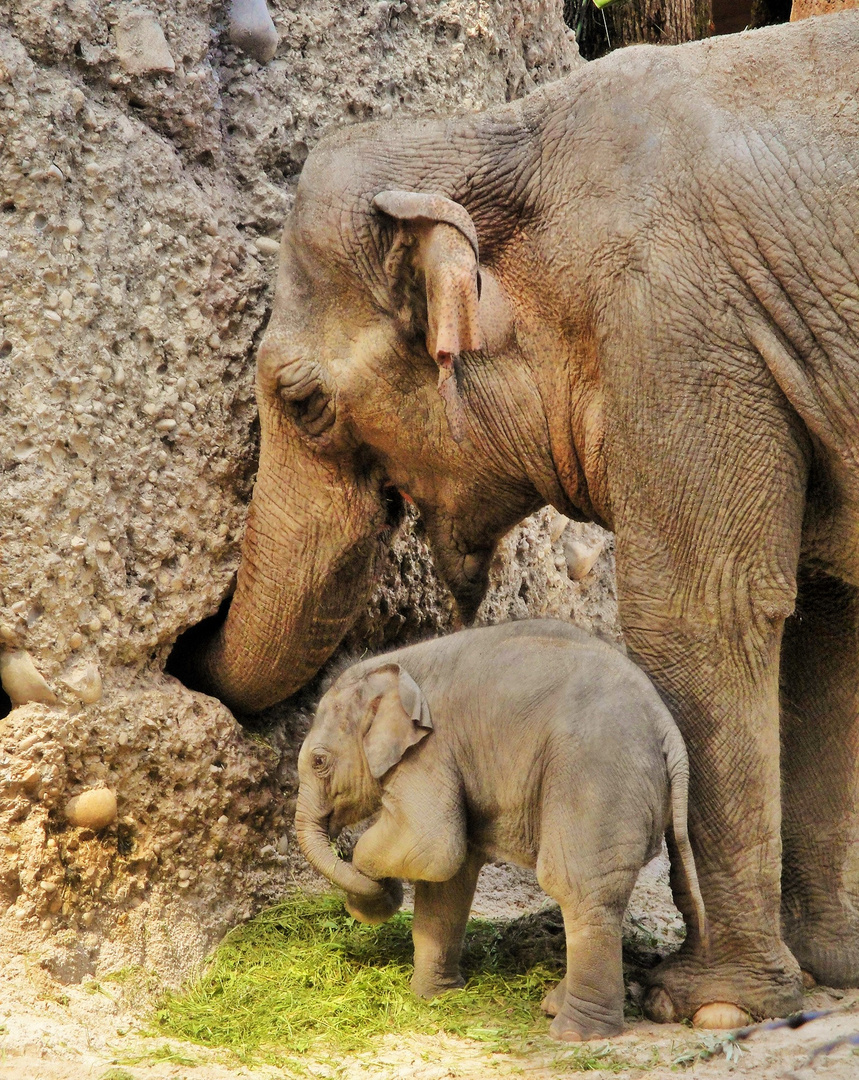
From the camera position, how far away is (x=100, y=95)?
3.73m

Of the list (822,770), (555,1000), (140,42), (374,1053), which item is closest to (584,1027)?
(555,1000)

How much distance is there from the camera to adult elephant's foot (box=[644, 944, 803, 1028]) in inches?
127

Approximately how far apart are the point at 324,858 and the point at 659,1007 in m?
0.82

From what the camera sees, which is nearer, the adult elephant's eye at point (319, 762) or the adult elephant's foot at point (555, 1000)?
the adult elephant's foot at point (555, 1000)

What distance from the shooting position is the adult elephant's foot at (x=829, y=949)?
12.1 feet

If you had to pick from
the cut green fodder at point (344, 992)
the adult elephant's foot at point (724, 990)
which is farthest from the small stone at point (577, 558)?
the adult elephant's foot at point (724, 990)

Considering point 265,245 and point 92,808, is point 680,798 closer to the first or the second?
point 92,808

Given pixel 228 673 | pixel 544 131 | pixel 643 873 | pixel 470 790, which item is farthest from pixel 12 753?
pixel 643 873

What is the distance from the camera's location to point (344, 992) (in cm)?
341

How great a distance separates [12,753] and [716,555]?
1.61 meters

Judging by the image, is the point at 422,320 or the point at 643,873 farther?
the point at 643,873

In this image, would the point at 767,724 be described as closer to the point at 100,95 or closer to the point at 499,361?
the point at 499,361

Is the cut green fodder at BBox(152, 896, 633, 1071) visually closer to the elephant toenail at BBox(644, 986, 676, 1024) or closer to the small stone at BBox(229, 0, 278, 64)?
the elephant toenail at BBox(644, 986, 676, 1024)

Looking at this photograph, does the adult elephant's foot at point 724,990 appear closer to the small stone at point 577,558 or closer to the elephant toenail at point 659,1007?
the elephant toenail at point 659,1007
